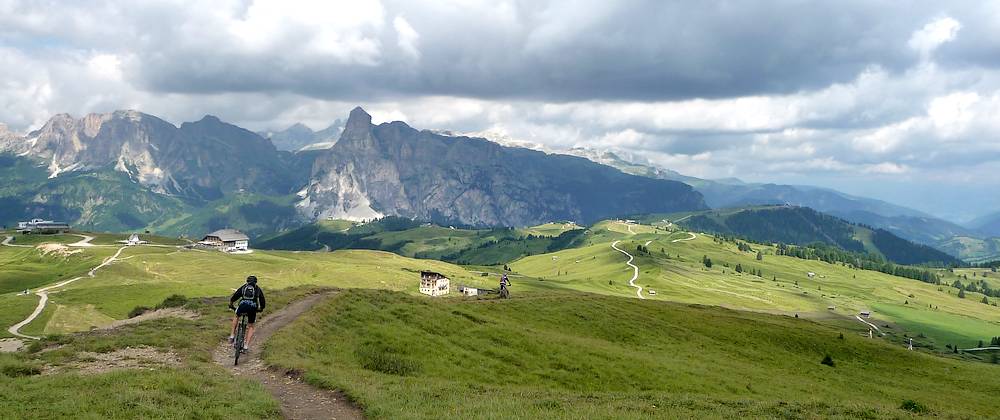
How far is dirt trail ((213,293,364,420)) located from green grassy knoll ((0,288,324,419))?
0.94m

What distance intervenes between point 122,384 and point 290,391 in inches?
286

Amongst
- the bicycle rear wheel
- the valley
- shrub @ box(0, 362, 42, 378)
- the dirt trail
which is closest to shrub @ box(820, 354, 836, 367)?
the valley

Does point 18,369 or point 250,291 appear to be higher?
point 250,291

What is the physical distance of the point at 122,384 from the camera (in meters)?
26.1

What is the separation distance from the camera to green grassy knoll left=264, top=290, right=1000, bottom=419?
31188 millimetres

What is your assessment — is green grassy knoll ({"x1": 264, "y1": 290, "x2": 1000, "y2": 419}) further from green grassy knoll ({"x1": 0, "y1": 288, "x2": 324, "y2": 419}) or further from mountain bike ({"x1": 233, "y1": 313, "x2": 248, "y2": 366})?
green grassy knoll ({"x1": 0, "y1": 288, "x2": 324, "y2": 419})

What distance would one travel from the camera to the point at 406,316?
5969 centimetres

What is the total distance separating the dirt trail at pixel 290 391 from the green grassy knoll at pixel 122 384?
94 cm

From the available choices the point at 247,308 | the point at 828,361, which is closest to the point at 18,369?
the point at 247,308

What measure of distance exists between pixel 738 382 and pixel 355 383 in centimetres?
4237

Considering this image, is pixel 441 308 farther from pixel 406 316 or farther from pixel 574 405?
pixel 574 405

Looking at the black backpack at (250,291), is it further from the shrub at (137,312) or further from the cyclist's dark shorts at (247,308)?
the shrub at (137,312)

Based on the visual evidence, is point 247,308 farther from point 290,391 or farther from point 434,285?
point 434,285

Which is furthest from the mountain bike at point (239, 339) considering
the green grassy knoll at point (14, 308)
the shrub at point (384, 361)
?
the green grassy knoll at point (14, 308)
